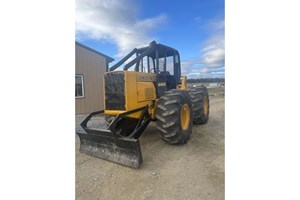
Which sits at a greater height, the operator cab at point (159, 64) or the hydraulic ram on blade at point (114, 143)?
the operator cab at point (159, 64)

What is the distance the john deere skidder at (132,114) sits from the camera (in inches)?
72.6

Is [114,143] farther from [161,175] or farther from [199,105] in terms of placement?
[199,105]

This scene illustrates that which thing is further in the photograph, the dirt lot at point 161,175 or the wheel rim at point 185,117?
the wheel rim at point 185,117

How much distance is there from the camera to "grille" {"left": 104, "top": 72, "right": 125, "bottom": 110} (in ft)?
6.69

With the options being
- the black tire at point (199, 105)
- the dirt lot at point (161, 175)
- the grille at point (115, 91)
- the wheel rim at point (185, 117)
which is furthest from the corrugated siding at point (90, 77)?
the black tire at point (199, 105)

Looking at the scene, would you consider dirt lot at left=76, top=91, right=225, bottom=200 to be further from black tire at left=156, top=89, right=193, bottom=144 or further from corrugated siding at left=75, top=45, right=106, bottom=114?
corrugated siding at left=75, top=45, right=106, bottom=114

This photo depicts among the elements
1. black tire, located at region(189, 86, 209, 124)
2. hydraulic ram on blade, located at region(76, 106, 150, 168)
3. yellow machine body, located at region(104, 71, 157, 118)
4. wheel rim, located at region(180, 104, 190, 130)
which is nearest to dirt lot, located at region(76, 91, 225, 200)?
hydraulic ram on blade, located at region(76, 106, 150, 168)

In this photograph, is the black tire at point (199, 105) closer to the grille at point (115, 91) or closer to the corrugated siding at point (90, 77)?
the grille at point (115, 91)

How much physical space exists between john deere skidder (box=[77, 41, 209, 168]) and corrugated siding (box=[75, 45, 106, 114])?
86 mm

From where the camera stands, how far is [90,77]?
5.98ft

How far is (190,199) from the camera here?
129cm

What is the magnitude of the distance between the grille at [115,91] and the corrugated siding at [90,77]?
0.23 ft
